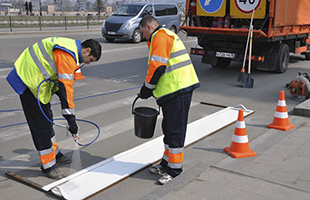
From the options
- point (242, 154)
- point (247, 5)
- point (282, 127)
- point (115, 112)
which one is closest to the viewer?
point (242, 154)

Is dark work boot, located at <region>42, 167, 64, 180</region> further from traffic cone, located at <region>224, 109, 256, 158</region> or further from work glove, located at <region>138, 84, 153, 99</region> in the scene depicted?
traffic cone, located at <region>224, 109, 256, 158</region>

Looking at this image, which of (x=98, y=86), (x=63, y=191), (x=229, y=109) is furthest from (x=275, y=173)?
(x=98, y=86)

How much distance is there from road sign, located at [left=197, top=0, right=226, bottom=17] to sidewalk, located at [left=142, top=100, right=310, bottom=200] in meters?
6.05

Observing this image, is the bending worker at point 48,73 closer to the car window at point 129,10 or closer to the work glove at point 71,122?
the work glove at point 71,122

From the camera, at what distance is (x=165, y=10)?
21062 mm

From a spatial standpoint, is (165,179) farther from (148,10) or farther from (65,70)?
(148,10)

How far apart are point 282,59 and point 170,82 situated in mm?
8023

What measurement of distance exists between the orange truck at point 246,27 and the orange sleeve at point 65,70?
6.82 meters

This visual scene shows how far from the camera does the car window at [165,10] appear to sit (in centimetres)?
2041

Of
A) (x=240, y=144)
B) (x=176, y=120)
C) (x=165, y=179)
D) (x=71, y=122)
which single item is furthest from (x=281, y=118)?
(x=71, y=122)

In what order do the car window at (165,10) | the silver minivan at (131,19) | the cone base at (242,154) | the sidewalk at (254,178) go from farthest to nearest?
the car window at (165,10) → the silver minivan at (131,19) → the cone base at (242,154) → the sidewalk at (254,178)

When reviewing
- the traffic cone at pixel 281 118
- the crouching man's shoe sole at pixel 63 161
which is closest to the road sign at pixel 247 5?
the traffic cone at pixel 281 118

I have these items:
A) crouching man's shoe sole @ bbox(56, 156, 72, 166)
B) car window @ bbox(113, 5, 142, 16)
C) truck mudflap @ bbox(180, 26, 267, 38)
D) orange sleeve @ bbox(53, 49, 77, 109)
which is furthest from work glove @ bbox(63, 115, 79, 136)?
car window @ bbox(113, 5, 142, 16)

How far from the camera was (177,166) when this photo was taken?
4.27 m
